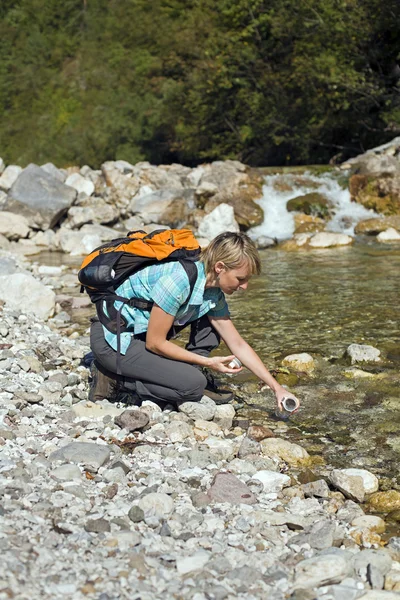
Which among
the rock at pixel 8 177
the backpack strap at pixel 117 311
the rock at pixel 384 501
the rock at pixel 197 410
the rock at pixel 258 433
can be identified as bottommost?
the rock at pixel 8 177

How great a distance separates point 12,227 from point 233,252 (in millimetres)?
13365

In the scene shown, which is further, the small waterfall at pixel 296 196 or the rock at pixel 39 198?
the rock at pixel 39 198

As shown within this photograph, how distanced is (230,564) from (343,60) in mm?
23037

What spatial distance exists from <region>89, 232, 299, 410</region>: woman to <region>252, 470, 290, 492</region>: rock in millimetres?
581

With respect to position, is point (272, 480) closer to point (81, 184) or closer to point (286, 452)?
point (286, 452)

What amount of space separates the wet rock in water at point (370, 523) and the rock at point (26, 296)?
5311 mm

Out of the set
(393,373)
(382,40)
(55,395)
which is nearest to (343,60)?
(382,40)

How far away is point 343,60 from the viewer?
2334 centimetres

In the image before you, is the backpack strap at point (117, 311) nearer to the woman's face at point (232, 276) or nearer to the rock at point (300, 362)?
the woman's face at point (232, 276)

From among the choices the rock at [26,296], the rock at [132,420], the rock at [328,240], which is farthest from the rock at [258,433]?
the rock at [328,240]

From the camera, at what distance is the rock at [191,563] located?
2.72 metres

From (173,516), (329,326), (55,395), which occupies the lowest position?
(329,326)

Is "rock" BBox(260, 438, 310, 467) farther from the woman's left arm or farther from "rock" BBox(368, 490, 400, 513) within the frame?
"rock" BBox(368, 490, 400, 513)

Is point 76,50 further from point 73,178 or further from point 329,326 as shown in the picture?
point 329,326
